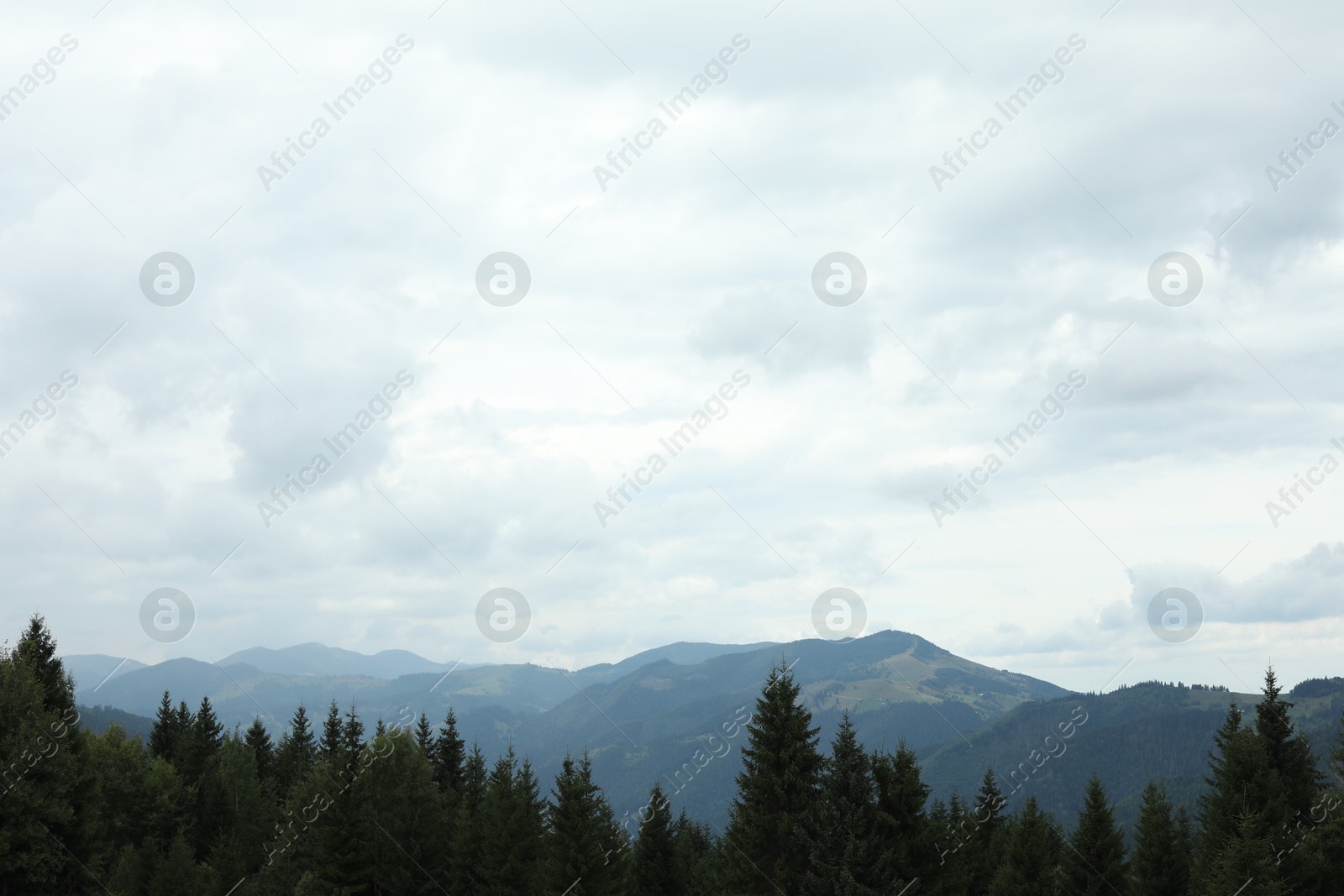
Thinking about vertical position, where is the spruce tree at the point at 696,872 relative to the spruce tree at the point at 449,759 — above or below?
below

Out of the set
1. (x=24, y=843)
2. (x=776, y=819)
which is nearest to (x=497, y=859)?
(x=776, y=819)

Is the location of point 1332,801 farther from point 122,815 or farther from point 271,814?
point 122,815

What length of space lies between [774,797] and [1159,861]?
29.8 metres

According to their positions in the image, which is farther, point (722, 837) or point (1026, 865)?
point (1026, 865)

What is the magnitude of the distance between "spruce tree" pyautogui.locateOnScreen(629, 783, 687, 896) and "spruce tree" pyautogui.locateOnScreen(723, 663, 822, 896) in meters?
12.8

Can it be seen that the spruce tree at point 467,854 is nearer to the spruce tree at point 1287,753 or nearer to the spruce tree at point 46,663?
the spruce tree at point 46,663

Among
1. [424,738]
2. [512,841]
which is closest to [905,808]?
[512,841]

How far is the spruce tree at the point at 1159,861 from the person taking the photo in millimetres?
52219

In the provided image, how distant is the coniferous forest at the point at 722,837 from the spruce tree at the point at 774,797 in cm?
8

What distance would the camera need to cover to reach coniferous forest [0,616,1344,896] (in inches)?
1480

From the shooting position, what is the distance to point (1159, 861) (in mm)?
52531

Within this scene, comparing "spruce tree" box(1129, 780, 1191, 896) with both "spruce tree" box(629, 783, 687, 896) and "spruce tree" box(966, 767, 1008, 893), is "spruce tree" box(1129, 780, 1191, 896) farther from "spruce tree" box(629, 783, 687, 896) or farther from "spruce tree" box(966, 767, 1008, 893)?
"spruce tree" box(629, 783, 687, 896)

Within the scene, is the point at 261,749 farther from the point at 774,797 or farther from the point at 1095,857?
the point at 1095,857

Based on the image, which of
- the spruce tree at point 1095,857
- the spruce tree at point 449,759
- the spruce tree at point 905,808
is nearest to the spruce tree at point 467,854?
the spruce tree at point 449,759
